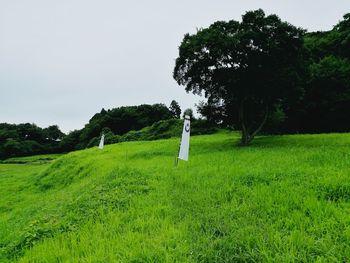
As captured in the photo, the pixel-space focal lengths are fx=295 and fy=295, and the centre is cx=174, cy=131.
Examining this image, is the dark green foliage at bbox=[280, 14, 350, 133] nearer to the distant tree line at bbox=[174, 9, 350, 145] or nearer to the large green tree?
the distant tree line at bbox=[174, 9, 350, 145]

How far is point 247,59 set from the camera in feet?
62.6

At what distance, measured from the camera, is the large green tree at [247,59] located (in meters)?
18.5

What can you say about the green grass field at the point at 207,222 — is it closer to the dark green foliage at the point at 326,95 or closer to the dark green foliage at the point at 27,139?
the dark green foliage at the point at 326,95

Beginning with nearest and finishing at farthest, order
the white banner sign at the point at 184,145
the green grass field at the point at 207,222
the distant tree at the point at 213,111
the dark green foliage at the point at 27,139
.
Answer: the green grass field at the point at 207,222, the white banner sign at the point at 184,145, the distant tree at the point at 213,111, the dark green foliage at the point at 27,139

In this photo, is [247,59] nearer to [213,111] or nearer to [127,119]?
[213,111]

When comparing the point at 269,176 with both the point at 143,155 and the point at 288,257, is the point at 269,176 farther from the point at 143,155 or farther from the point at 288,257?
the point at 143,155

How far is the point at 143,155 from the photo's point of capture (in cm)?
1966

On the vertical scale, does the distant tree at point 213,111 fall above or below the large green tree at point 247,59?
below

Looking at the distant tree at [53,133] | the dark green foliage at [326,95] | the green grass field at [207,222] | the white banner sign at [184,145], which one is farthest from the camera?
the distant tree at [53,133]

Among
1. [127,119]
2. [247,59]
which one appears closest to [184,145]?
[247,59]

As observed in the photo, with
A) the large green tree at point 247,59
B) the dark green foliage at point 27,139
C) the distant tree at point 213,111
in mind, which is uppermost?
the large green tree at point 247,59

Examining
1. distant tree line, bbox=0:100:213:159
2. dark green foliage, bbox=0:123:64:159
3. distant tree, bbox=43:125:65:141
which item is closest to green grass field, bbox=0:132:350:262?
distant tree line, bbox=0:100:213:159

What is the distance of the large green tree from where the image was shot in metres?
18.5

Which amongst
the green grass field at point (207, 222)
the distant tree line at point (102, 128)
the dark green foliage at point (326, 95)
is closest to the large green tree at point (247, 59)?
the dark green foliage at point (326, 95)
